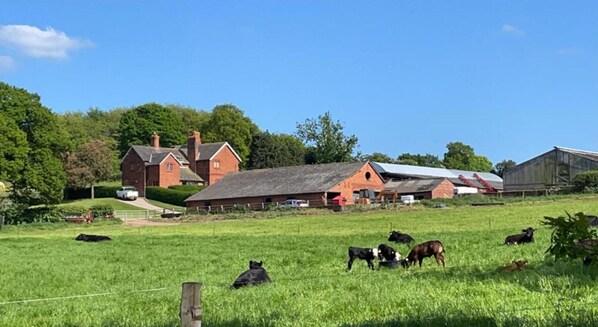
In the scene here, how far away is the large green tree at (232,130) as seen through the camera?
5118 inches

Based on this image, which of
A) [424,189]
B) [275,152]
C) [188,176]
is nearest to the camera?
[424,189]

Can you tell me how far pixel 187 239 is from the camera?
3600 cm

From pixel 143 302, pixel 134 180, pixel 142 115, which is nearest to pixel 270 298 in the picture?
pixel 143 302

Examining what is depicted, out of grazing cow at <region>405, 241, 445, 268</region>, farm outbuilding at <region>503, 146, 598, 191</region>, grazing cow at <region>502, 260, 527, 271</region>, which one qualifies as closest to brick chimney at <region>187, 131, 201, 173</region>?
farm outbuilding at <region>503, 146, 598, 191</region>

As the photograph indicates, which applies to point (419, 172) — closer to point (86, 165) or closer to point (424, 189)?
point (424, 189)

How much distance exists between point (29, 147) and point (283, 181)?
95.9 feet

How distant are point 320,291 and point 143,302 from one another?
11.4 ft

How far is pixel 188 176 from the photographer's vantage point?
109500 millimetres

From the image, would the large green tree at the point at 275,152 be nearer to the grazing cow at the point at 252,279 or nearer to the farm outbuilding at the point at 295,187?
the farm outbuilding at the point at 295,187

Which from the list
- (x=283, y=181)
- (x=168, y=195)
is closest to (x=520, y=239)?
(x=283, y=181)

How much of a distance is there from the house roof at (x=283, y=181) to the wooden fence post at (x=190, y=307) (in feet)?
227

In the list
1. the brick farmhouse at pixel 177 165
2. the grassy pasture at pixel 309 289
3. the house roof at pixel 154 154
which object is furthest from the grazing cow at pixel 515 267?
the house roof at pixel 154 154

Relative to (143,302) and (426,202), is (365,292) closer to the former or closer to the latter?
(143,302)

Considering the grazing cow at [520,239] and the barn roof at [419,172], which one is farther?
the barn roof at [419,172]
